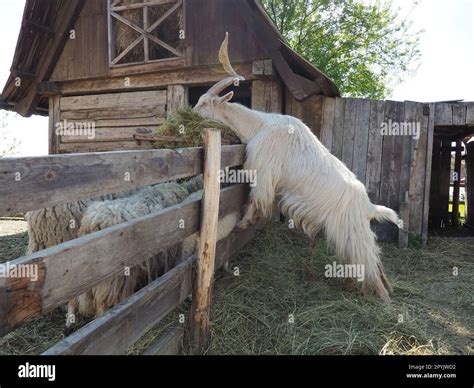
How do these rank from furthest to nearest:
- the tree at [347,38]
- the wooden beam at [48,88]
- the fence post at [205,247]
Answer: the tree at [347,38] < the wooden beam at [48,88] < the fence post at [205,247]

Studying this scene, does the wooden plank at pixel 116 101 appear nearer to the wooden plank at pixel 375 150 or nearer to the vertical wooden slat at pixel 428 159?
the wooden plank at pixel 375 150

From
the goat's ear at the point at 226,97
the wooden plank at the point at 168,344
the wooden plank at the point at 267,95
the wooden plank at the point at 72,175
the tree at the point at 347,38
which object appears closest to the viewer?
the wooden plank at the point at 72,175

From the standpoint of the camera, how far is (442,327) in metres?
3.51

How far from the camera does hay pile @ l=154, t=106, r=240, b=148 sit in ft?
13.6

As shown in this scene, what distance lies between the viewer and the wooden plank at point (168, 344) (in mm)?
2340

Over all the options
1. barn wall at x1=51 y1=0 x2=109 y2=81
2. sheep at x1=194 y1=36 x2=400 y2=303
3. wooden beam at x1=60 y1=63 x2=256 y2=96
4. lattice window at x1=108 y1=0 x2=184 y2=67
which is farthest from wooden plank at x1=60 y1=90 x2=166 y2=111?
sheep at x1=194 y1=36 x2=400 y2=303

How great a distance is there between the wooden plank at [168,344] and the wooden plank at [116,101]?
5.84 m

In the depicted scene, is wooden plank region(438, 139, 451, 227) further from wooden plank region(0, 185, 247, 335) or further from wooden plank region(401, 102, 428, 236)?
wooden plank region(0, 185, 247, 335)

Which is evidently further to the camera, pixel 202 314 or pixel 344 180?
pixel 344 180

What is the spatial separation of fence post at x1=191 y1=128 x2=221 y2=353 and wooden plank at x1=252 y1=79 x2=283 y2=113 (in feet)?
12.9

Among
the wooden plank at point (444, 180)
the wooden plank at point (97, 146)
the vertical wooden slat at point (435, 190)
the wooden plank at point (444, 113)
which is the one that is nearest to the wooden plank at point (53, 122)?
the wooden plank at point (97, 146)
